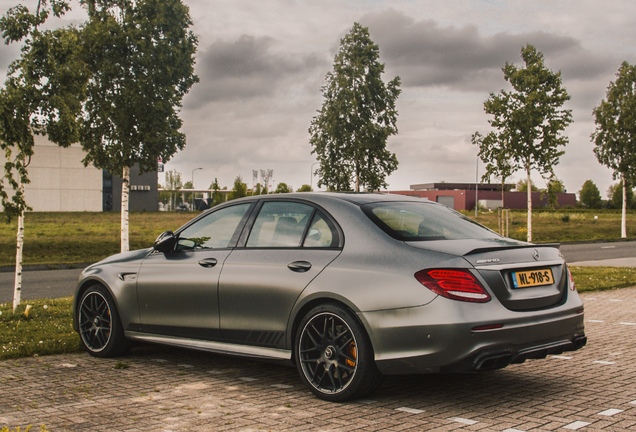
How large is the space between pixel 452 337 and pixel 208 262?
228 cm

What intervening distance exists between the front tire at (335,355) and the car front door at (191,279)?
96cm

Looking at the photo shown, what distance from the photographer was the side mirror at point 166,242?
5.72m

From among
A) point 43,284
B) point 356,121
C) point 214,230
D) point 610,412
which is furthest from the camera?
point 356,121

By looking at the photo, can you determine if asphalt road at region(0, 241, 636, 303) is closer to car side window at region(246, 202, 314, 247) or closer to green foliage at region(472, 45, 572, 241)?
car side window at region(246, 202, 314, 247)

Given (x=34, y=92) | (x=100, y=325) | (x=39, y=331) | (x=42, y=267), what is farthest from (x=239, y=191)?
(x=100, y=325)

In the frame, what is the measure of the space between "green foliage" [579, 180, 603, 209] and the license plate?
11706 cm

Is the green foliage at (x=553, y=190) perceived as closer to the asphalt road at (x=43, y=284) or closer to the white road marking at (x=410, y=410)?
the asphalt road at (x=43, y=284)

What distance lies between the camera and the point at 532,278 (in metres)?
4.45

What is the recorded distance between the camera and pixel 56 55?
8.23 metres

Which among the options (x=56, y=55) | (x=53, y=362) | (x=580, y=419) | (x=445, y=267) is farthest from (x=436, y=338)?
(x=56, y=55)

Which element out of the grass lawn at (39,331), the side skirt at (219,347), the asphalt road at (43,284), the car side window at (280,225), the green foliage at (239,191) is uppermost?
the green foliage at (239,191)

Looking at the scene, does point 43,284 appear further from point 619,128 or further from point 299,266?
point 619,128

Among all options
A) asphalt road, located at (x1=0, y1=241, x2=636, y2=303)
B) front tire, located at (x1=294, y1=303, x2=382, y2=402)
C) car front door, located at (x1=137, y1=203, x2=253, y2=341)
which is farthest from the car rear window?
asphalt road, located at (x1=0, y1=241, x2=636, y2=303)

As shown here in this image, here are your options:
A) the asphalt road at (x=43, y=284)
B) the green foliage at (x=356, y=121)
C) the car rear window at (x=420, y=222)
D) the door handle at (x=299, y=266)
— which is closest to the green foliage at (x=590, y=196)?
the green foliage at (x=356, y=121)
